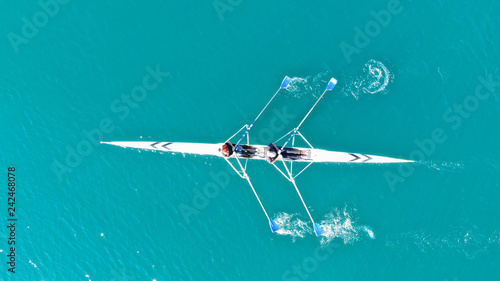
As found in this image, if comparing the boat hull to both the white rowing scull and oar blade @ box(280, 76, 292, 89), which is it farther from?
oar blade @ box(280, 76, 292, 89)

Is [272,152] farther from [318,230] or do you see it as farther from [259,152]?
[318,230]

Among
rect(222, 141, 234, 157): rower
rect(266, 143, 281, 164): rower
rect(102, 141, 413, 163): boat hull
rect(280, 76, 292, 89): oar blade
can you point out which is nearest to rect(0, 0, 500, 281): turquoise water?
rect(102, 141, 413, 163): boat hull

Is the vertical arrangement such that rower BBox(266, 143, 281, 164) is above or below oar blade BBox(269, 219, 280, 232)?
above

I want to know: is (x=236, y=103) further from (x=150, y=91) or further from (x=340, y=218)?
(x=340, y=218)

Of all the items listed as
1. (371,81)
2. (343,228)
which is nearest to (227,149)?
(343,228)

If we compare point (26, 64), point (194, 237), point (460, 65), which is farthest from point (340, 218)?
point (26, 64)
